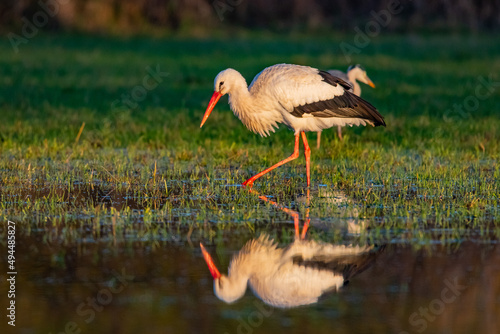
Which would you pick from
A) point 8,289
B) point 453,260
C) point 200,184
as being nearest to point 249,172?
point 200,184

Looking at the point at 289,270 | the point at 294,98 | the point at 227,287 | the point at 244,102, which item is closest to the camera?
the point at 227,287

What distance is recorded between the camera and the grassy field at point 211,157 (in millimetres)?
6836

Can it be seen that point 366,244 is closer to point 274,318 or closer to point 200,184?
point 274,318

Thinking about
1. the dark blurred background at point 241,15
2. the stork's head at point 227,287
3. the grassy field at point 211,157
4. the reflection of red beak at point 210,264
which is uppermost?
the dark blurred background at point 241,15

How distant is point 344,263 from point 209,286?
882 millimetres

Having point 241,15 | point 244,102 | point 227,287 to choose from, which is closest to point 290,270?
point 227,287

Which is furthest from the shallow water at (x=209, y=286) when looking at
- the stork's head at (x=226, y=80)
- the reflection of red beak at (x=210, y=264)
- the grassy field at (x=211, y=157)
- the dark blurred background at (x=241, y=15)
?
the dark blurred background at (x=241, y=15)

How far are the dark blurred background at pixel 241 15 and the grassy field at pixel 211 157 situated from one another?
10441 millimetres

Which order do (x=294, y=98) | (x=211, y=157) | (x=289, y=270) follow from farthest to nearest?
(x=211, y=157), (x=294, y=98), (x=289, y=270)

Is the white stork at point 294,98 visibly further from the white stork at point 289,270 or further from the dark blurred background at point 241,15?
the dark blurred background at point 241,15

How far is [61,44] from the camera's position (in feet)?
86.8

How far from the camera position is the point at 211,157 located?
394 inches

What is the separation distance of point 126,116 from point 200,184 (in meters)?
4.87

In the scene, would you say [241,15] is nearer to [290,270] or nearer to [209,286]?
[290,270]
